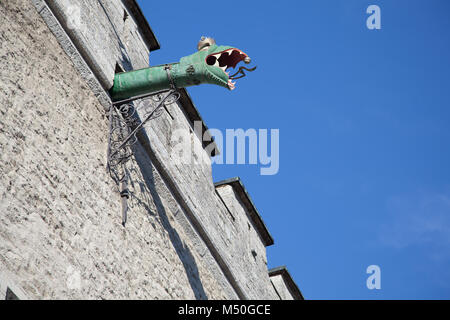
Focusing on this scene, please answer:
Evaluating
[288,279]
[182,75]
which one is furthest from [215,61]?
[288,279]

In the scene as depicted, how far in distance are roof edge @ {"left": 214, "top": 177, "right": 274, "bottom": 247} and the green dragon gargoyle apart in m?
2.95

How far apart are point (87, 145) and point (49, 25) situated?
100 cm

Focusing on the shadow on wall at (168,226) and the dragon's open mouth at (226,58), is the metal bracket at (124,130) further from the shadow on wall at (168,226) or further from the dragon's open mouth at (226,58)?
the dragon's open mouth at (226,58)

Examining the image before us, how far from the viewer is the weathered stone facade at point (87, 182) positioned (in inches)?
212

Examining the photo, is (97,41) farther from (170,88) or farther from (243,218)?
(243,218)

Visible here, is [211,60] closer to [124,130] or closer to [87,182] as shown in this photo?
[124,130]

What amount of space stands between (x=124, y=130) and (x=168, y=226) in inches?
38.4

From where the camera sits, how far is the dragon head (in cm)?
732

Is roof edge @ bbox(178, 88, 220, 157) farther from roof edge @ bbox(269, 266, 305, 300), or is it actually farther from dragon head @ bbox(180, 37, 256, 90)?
roof edge @ bbox(269, 266, 305, 300)

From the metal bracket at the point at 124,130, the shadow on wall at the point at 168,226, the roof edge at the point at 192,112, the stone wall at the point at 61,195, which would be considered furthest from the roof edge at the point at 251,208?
the stone wall at the point at 61,195

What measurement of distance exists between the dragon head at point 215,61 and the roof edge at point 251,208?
293 cm

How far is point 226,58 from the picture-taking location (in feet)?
24.7

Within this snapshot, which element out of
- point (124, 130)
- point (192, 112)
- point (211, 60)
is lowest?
point (124, 130)

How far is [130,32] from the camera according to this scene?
8391 mm
